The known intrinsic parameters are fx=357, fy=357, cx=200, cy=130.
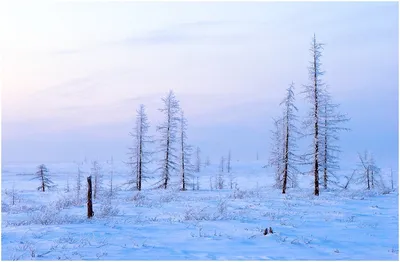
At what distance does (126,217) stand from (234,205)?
7.28m

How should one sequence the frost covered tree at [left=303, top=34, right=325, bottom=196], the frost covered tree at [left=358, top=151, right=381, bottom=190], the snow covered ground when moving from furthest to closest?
the frost covered tree at [left=358, top=151, right=381, bottom=190]
the frost covered tree at [left=303, top=34, right=325, bottom=196]
the snow covered ground

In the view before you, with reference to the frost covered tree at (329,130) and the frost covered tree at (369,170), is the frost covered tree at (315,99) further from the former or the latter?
the frost covered tree at (369,170)

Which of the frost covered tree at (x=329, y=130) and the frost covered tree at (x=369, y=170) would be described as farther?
the frost covered tree at (x=369, y=170)

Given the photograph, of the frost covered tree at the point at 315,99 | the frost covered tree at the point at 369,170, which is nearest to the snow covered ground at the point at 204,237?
the frost covered tree at the point at 315,99

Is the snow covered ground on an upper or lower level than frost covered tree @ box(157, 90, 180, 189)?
lower

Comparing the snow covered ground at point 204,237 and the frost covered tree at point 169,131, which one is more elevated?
the frost covered tree at point 169,131

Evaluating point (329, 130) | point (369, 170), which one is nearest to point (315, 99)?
point (329, 130)

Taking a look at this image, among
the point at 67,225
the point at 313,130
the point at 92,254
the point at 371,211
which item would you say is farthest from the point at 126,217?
the point at 313,130

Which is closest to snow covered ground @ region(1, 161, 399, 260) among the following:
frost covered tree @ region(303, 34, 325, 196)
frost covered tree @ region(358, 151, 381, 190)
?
frost covered tree @ region(303, 34, 325, 196)

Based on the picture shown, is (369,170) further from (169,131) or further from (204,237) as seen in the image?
(204,237)

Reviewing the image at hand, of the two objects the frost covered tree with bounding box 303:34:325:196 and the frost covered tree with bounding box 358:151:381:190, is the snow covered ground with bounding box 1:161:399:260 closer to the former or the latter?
the frost covered tree with bounding box 303:34:325:196

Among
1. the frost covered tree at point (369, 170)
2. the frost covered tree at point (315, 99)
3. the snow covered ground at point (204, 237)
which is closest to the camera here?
the snow covered ground at point (204, 237)

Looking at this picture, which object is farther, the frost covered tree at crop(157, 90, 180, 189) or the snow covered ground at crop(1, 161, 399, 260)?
the frost covered tree at crop(157, 90, 180, 189)

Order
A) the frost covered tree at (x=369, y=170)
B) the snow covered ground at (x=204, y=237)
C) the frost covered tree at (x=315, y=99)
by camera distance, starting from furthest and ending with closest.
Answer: the frost covered tree at (x=369, y=170), the frost covered tree at (x=315, y=99), the snow covered ground at (x=204, y=237)
